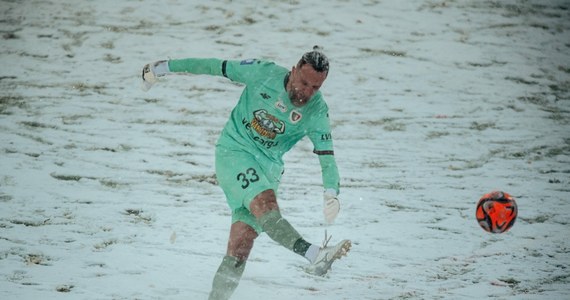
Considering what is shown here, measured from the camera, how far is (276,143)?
17.0 ft

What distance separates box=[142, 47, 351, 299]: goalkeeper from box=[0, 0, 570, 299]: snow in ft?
2.91

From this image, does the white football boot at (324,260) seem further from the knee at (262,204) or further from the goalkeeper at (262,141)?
the knee at (262,204)

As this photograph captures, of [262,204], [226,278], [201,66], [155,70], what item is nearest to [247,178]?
[262,204]

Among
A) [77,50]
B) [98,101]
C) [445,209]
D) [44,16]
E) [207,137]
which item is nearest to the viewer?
[445,209]

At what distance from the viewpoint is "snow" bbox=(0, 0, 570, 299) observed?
5.99 m

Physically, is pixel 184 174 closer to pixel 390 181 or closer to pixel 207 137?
pixel 207 137

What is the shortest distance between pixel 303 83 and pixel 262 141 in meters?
0.55

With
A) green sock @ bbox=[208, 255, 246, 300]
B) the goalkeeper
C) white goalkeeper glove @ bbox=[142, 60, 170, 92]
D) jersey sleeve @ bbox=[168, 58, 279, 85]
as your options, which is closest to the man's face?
the goalkeeper

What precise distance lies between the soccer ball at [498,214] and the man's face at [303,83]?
2030 millimetres

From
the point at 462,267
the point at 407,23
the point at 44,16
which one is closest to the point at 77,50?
the point at 44,16

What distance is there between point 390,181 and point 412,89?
3.59 m

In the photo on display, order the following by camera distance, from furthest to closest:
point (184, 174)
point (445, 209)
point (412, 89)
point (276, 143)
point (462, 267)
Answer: point (412, 89)
point (184, 174)
point (445, 209)
point (462, 267)
point (276, 143)

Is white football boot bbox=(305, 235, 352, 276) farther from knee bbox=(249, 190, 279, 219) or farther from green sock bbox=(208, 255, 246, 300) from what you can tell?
green sock bbox=(208, 255, 246, 300)

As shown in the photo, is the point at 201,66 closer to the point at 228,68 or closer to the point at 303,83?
the point at 228,68
